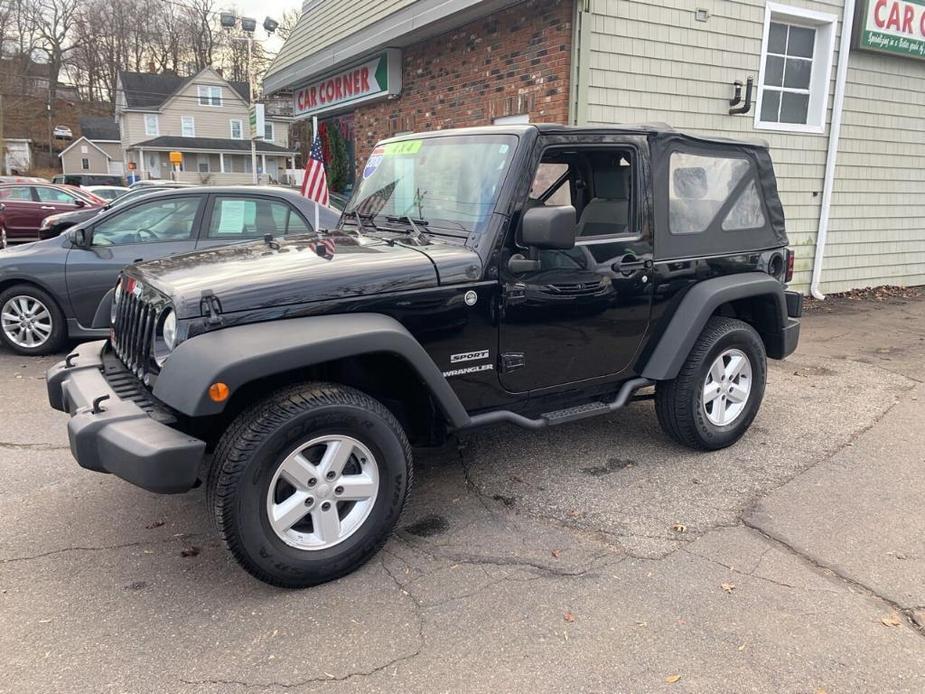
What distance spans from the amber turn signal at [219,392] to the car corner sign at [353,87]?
9.42 metres

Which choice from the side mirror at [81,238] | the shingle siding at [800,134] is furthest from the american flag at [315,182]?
the shingle siding at [800,134]

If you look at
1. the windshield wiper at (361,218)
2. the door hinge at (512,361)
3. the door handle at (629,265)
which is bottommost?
the door hinge at (512,361)

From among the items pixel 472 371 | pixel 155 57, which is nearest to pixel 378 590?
pixel 472 371

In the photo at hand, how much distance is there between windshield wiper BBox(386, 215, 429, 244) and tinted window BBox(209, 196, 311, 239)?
297cm

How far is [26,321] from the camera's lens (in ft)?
21.7

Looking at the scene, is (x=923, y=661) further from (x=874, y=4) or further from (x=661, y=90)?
(x=874, y=4)

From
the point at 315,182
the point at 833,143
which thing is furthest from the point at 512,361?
the point at 833,143

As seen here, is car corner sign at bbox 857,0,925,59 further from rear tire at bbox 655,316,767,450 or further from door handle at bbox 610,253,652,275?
door handle at bbox 610,253,652,275

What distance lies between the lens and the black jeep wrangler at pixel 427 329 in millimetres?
2783

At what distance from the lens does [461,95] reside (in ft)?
32.1

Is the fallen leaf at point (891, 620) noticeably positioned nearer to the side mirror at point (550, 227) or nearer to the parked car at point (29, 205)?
the side mirror at point (550, 227)

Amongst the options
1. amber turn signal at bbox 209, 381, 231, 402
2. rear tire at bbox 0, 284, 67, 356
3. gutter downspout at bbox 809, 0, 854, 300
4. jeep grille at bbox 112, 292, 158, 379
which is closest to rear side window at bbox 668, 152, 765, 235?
amber turn signal at bbox 209, 381, 231, 402

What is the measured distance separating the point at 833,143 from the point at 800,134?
637mm

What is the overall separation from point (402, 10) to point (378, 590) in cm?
862
